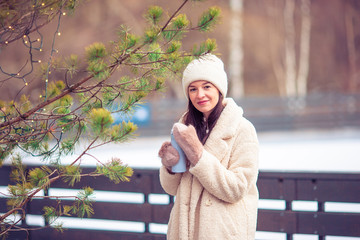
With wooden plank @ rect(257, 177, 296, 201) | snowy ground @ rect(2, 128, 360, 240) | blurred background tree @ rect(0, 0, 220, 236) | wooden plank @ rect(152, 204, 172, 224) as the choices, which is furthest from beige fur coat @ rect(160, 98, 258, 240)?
snowy ground @ rect(2, 128, 360, 240)

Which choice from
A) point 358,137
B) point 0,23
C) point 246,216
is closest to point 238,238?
point 246,216

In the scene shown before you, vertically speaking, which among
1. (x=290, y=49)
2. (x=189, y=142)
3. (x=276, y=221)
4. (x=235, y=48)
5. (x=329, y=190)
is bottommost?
(x=276, y=221)

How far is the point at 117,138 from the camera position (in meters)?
2.26

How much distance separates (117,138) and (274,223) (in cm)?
165

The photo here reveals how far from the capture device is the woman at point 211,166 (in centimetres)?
227

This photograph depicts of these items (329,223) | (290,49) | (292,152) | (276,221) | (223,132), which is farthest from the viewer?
(290,49)

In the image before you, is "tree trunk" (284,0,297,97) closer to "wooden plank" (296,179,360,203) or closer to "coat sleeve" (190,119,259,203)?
"wooden plank" (296,179,360,203)

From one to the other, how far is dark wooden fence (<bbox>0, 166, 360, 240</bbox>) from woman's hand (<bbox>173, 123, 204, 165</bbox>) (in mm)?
1304

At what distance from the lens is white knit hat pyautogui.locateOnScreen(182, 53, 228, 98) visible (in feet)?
7.88

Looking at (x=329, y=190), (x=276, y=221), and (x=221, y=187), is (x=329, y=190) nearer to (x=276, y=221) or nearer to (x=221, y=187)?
(x=276, y=221)

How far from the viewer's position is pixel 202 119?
8.39ft

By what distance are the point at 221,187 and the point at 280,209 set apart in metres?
1.40

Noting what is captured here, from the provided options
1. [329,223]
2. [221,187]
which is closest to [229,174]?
[221,187]

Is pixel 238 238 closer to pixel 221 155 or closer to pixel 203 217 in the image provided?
pixel 203 217
